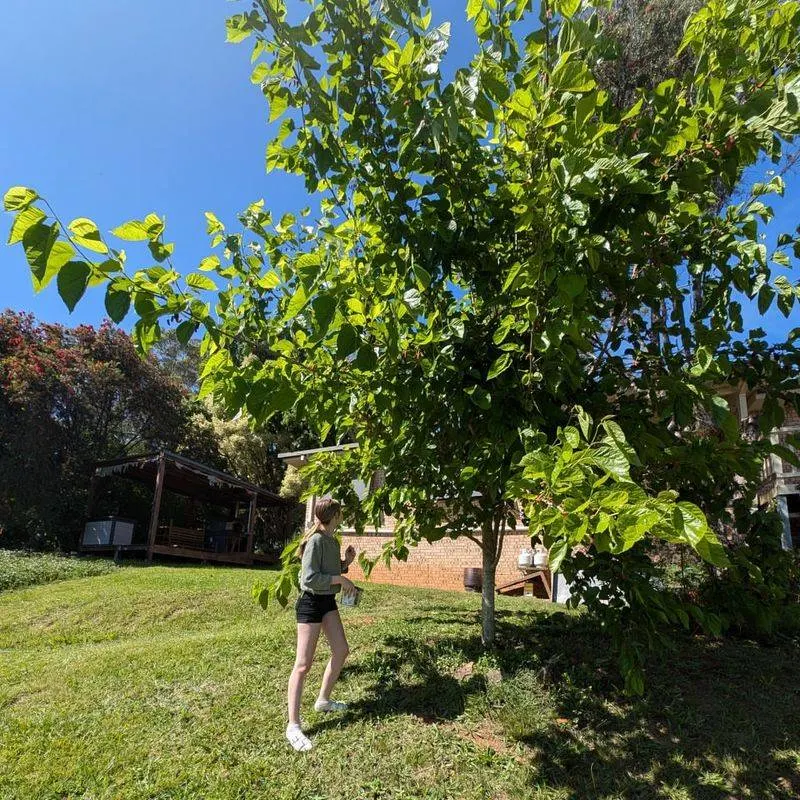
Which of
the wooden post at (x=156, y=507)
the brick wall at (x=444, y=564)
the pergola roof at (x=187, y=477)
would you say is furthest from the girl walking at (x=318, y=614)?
the pergola roof at (x=187, y=477)

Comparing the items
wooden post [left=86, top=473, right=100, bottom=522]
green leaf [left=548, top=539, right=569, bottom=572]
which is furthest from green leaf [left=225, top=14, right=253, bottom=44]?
wooden post [left=86, top=473, right=100, bottom=522]

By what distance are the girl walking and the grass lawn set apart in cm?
18

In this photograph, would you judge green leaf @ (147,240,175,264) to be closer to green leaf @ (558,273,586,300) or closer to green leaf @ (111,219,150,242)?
green leaf @ (111,219,150,242)

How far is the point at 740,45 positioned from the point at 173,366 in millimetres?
36722

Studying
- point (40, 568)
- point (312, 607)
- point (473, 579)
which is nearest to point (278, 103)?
point (312, 607)

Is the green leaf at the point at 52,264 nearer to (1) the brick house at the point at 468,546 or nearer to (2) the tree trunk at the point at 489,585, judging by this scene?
(2) the tree trunk at the point at 489,585

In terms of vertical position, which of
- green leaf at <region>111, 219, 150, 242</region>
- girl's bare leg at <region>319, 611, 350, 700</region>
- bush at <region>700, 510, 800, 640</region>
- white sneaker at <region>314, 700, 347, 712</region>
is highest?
green leaf at <region>111, 219, 150, 242</region>

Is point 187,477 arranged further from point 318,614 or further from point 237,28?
point 237,28

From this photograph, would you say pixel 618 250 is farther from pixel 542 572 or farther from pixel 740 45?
pixel 542 572

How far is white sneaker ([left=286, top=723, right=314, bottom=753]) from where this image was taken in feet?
11.8

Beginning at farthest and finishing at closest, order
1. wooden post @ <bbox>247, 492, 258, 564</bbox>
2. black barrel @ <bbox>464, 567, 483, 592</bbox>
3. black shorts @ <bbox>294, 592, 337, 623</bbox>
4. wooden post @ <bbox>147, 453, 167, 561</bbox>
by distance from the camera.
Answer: wooden post @ <bbox>247, 492, 258, 564</bbox> < wooden post @ <bbox>147, 453, 167, 561</bbox> < black barrel @ <bbox>464, 567, 483, 592</bbox> < black shorts @ <bbox>294, 592, 337, 623</bbox>

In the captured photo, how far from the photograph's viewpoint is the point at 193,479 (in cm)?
2009

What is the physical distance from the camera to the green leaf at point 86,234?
1.83 m

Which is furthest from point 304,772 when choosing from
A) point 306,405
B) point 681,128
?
Result: point 681,128
